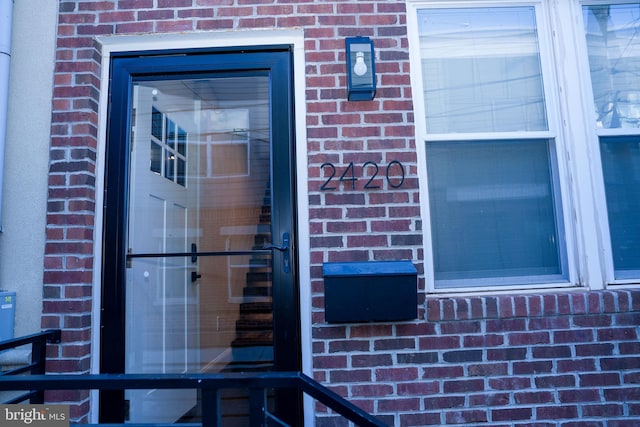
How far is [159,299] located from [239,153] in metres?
1.00

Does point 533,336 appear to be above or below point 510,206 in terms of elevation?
below

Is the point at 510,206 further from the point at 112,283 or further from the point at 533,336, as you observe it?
the point at 112,283

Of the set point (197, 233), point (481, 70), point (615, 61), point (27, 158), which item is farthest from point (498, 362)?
point (27, 158)

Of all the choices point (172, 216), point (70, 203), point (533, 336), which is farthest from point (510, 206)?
point (70, 203)

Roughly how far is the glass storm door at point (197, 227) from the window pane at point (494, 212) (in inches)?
34.5

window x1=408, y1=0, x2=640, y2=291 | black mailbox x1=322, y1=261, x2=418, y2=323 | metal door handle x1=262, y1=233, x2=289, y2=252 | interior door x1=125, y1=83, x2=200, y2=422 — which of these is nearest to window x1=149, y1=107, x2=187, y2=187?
interior door x1=125, y1=83, x2=200, y2=422

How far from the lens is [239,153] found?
239 cm

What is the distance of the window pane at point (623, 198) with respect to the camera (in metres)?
2.33

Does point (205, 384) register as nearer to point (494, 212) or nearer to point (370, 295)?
point (370, 295)

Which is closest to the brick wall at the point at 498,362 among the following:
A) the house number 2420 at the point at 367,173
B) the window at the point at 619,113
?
the window at the point at 619,113

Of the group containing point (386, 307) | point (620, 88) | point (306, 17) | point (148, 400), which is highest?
point (306, 17)

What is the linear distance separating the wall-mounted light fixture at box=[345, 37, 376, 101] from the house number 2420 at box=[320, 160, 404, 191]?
395 millimetres

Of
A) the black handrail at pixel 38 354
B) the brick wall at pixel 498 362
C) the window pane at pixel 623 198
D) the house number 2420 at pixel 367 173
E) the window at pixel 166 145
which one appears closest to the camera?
the black handrail at pixel 38 354

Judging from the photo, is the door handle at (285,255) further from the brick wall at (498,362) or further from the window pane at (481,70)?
the window pane at (481,70)
